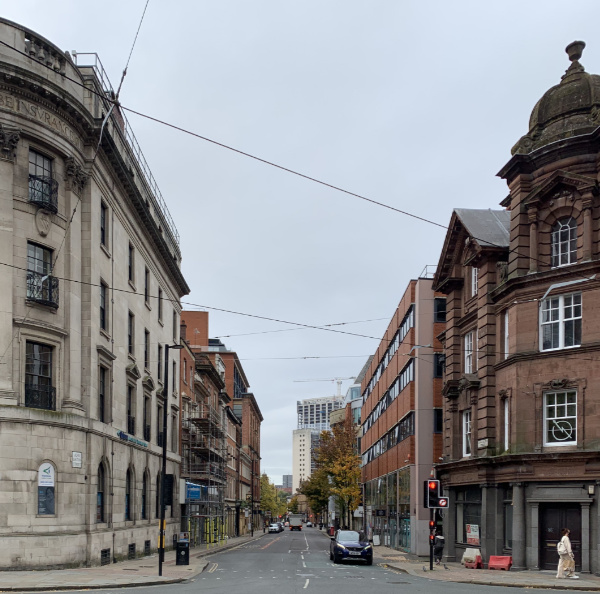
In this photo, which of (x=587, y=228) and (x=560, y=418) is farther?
(x=560, y=418)

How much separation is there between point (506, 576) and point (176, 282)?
3242 centimetres

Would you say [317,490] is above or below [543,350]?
below

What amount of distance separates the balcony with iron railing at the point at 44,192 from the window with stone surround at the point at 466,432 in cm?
1951

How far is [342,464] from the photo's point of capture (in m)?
75.2

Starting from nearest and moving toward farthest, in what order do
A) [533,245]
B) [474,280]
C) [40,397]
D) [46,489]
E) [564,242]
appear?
[46,489] < [40,397] < [564,242] < [533,245] < [474,280]

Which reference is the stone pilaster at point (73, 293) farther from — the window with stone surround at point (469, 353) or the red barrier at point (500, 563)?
the window with stone surround at point (469, 353)

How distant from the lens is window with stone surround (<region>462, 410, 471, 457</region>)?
3525 centimetres

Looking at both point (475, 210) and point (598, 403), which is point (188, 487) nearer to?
point (475, 210)

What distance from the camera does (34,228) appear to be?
27.6 meters

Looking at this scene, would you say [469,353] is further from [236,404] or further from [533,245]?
[236,404]

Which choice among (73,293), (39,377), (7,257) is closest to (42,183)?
(7,257)

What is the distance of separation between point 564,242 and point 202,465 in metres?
40.6

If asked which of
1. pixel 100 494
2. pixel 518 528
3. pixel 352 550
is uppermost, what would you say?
pixel 100 494

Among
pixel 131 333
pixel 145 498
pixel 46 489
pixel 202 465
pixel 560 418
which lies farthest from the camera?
pixel 202 465
